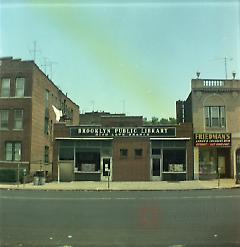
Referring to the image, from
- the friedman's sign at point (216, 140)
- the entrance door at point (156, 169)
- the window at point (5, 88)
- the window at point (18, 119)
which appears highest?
the window at point (5, 88)

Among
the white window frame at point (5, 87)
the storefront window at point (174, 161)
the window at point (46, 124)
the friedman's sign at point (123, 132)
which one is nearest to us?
the storefront window at point (174, 161)

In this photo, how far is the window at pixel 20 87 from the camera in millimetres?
40812

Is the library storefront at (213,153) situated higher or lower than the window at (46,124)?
lower

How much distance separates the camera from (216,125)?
41.1 meters

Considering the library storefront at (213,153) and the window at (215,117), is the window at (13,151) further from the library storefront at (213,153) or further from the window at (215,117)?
the window at (215,117)

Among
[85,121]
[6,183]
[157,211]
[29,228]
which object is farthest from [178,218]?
[85,121]

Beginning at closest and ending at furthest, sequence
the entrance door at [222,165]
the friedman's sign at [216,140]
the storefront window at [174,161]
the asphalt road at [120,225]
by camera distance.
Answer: the asphalt road at [120,225], the storefront window at [174,161], the friedman's sign at [216,140], the entrance door at [222,165]

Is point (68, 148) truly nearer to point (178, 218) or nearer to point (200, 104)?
point (200, 104)

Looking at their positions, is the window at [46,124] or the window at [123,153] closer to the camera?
the window at [123,153]

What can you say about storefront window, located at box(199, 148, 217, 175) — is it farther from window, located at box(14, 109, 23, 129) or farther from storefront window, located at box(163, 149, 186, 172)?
window, located at box(14, 109, 23, 129)

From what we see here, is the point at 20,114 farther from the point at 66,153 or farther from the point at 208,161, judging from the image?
the point at 208,161

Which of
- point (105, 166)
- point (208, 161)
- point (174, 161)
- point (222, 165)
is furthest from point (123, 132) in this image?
point (222, 165)

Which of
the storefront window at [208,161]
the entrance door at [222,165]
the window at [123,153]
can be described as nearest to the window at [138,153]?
the window at [123,153]

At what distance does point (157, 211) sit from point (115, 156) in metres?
24.8
